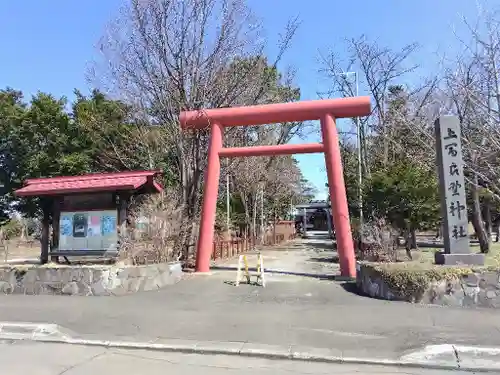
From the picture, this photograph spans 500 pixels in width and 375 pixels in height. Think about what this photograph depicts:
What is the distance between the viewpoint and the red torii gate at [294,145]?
1375 cm

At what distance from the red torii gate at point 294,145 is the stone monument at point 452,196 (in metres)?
2.88

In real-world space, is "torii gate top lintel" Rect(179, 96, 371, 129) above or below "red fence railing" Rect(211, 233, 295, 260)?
above

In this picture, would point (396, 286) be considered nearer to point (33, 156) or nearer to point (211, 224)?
point (211, 224)

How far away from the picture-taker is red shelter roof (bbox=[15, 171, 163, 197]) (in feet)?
42.9

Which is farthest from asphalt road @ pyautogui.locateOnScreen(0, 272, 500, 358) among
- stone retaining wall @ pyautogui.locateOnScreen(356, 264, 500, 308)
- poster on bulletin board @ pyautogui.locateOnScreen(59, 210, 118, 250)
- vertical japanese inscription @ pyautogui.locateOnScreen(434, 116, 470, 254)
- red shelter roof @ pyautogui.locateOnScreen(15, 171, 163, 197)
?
red shelter roof @ pyautogui.locateOnScreen(15, 171, 163, 197)

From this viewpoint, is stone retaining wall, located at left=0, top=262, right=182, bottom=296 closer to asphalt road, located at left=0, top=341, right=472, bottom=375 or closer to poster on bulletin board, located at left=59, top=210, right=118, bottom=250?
poster on bulletin board, located at left=59, top=210, right=118, bottom=250

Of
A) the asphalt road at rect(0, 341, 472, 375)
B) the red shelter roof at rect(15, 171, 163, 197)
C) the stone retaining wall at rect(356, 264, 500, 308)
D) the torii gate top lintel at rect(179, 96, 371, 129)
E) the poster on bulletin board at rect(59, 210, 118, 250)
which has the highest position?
the torii gate top lintel at rect(179, 96, 371, 129)

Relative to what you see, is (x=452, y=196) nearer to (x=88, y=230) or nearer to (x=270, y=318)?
(x=270, y=318)

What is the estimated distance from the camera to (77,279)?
11336 mm

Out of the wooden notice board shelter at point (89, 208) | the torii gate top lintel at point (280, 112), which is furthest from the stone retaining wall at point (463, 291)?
the wooden notice board shelter at point (89, 208)

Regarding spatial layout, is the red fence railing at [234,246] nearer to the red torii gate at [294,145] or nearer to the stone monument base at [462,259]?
the red torii gate at [294,145]

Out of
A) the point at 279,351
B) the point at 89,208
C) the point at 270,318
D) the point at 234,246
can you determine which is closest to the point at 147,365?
the point at 279,351

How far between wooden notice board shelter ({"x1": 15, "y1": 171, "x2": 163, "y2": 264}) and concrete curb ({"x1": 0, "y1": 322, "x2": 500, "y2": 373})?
18.6ft

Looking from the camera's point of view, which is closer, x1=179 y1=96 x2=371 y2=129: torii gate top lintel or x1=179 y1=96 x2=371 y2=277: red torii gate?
x1=179 y1=96 x2=371 y2=277: red torii gate
